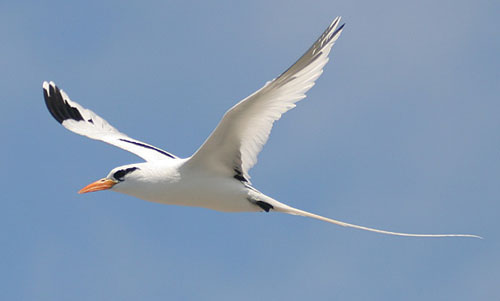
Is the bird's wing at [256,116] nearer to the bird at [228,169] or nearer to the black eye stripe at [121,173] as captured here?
the bird at [228,169]

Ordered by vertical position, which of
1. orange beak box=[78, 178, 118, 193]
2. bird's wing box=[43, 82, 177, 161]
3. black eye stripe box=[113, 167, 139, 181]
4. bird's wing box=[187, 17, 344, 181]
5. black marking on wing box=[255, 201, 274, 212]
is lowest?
black marking on wing box=[255, 201, 274, 212]

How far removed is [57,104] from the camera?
16.3 meters

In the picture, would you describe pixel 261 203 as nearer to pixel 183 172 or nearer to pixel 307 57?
pixel 183 172

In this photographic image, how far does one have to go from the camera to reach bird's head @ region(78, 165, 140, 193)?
1255 centimetres

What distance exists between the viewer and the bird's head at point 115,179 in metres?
12.6

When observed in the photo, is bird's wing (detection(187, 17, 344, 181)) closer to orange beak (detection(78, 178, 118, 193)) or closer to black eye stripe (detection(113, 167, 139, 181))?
black eye stripe (detection(113, 167, 139, 181))

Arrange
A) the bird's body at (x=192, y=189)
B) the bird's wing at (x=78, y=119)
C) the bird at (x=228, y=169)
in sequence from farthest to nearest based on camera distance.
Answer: the bird's wing at (x=78, y=119) → the bird's body at (x=192, y=189) → the bird at (x=228, y=169)

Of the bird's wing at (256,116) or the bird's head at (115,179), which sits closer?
the bird's wing at (256,116)

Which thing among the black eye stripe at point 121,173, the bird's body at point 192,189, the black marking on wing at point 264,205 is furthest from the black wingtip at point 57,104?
the black marking on wing at point 264,205

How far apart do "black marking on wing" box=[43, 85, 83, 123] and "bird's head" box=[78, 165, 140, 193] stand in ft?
11.9

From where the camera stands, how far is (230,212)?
1253cm

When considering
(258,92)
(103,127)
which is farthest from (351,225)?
(103,127)

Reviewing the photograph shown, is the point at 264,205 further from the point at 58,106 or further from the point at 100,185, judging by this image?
the point at 58,106

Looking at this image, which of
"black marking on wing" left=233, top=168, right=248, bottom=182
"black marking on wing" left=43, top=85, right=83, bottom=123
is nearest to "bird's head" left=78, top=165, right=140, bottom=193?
"black marking on wing" left=233, top=168, right=248, bottom=182
